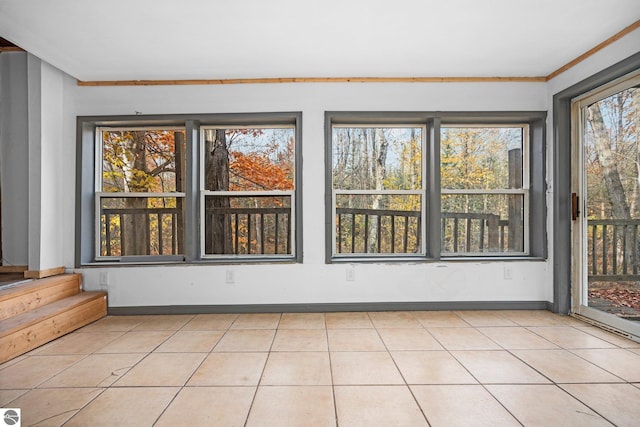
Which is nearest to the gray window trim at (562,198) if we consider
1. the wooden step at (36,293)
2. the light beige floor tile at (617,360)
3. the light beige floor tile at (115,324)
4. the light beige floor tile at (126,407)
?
the light beige floor tile at (617,360)

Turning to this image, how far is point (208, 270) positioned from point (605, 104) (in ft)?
13.9

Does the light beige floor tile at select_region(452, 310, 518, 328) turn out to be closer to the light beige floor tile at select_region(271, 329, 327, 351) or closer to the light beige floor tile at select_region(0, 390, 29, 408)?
the light beige floor tile at select_region(271, 329, 327, 351)

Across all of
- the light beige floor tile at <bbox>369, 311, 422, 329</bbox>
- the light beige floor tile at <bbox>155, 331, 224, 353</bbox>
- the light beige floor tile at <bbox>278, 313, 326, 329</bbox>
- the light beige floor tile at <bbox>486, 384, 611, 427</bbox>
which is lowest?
the light beige floor tile at <bbox>155, 331, 224, 353</bbox>

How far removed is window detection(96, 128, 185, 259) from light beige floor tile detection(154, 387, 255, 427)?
227 centimetres

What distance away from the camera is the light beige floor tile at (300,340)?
9.21 feet

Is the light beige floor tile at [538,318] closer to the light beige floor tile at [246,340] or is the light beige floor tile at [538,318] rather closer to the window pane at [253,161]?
the light beige floor tile at [246,340]

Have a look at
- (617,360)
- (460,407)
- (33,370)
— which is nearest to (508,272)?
(617,360)

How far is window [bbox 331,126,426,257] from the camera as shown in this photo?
4.05 meters

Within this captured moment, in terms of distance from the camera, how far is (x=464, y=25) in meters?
2.77

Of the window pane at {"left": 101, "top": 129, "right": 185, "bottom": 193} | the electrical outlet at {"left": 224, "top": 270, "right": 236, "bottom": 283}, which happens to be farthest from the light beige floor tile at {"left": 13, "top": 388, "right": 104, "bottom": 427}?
the window pane at {"left": 101, "top": 129, "right": 185, "bottom": 193}

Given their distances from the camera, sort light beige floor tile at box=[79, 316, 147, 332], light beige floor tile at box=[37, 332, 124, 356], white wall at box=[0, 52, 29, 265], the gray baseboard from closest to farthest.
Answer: light beige floor tile at box=[37, 332, 124, 356], light beige floor tile at box=[79, 316, 147, 332], white wall at box=[0, 52, 29, 265], the gray baseboard

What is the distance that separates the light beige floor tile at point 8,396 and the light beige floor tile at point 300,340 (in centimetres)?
157

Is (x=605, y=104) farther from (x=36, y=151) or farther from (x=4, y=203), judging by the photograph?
(x=4, y=203)

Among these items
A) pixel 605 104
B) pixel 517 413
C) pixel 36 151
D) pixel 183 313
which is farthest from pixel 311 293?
pixel 605 104
